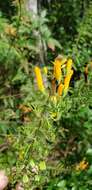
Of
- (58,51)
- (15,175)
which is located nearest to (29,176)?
(15,175)

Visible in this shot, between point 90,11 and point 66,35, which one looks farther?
point 66,35

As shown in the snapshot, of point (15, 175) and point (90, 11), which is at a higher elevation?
point (90, 11)

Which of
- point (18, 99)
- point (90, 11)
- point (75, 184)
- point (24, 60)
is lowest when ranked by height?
point (75, 184)

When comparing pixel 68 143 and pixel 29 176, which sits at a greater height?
pixel 29 176

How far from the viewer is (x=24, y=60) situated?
12.6ft

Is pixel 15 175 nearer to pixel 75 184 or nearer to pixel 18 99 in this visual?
pixel 75 184

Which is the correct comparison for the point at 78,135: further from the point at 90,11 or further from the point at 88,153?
the point at 90,11

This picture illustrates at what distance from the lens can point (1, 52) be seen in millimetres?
3666

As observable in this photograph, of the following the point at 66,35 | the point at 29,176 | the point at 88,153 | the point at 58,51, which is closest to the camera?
the point at 29,176

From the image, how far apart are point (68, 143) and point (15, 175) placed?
1.23 metres

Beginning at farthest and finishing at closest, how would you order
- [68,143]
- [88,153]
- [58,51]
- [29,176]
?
[58,51] → [68,143] → [88,153] → [29,176]

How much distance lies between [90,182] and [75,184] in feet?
0.32

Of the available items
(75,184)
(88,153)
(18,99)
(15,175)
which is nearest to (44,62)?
(18,99)

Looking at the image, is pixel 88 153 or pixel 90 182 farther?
pixel 88 153
